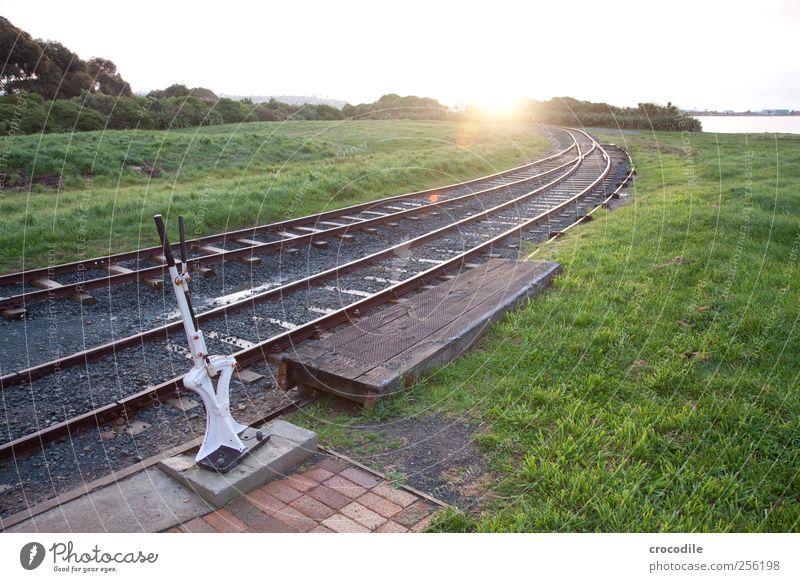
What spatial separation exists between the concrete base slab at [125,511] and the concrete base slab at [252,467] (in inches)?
3.3

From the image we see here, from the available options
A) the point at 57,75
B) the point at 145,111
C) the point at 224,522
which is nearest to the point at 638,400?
the point at 224,522

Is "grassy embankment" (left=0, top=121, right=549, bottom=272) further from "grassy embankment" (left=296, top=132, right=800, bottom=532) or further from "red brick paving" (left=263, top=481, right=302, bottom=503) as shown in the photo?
"red brick paving" (left=263, top=481, right=302, bottom=503)

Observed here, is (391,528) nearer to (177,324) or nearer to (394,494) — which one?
(394,494)

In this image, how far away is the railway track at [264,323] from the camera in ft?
16.7

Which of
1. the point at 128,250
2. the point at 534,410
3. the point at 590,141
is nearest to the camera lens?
the point at 534,410

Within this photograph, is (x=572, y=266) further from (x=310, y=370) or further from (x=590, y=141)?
(x=590, y=141)

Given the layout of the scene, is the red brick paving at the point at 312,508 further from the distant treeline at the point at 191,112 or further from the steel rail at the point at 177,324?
the distant treeline at the point at 191,112

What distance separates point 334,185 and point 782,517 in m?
13.3

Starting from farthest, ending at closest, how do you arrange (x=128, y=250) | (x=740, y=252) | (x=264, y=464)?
1. (x=128, y=250)
2. (x=740, y=252)
3. (x=264, y=464)

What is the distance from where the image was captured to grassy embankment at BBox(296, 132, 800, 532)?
359 cm

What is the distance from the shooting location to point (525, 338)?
5984 millimetres

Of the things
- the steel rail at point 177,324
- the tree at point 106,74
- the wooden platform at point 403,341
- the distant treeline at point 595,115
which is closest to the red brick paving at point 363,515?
the wooden platform at point 403,341

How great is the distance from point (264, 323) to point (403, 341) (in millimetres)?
2199

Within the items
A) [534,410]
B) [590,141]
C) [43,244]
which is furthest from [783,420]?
[590,141]
